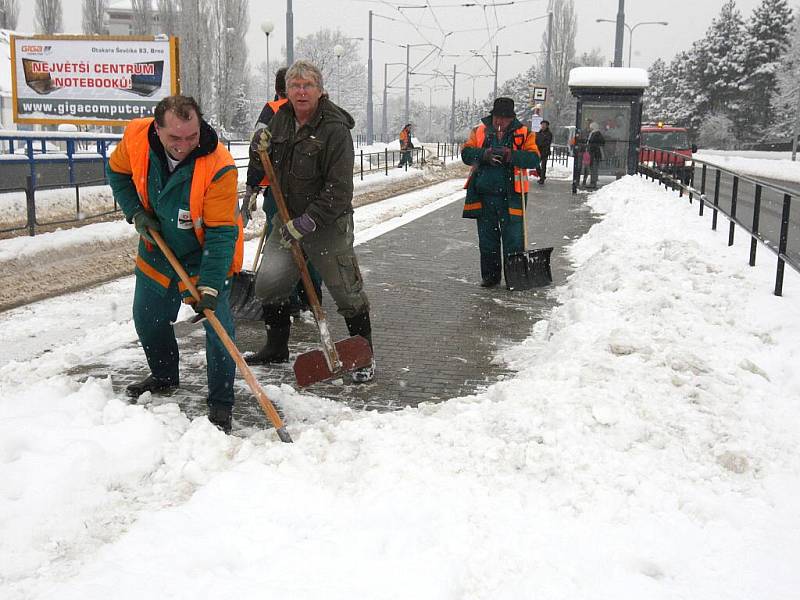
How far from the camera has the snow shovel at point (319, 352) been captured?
454cm

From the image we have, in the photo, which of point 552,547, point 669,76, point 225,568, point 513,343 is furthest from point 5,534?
point 669,76

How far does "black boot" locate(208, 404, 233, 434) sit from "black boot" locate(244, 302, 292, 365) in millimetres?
1061

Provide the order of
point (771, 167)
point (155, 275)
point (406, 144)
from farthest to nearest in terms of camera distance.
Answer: point (771, 167)
point (406, 144)
point (155, 275)

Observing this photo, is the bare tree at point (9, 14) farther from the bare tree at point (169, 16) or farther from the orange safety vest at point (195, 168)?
the orange safety vest at point (195, 168)

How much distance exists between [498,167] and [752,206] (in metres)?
2.58

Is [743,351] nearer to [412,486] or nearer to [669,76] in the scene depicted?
[412,486]

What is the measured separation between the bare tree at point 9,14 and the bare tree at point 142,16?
8.62 meters

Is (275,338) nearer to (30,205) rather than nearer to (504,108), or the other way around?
(504,108)

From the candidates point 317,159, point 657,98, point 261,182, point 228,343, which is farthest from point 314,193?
point 657,98

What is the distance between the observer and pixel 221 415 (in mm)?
4121

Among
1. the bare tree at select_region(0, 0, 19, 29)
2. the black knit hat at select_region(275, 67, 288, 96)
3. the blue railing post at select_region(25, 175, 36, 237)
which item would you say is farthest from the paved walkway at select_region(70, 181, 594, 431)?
the bare tree at select_region(0, 0, 19, 29)

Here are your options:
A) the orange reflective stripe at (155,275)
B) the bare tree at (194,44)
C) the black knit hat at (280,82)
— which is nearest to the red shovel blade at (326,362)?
the orange reflective stripe at (155,275)

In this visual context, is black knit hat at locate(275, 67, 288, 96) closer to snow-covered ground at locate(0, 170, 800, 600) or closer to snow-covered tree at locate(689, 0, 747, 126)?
snow-covered ground at locate(0, 170, 800, 600)

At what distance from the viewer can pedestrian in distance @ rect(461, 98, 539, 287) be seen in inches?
279
